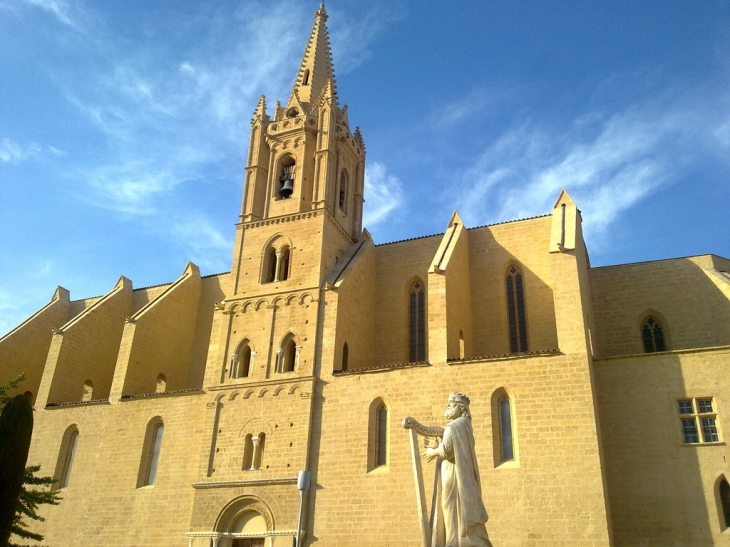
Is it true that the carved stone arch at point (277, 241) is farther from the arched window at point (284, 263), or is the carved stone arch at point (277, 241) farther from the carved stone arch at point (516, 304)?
the carved stone arch at point (516, 304)

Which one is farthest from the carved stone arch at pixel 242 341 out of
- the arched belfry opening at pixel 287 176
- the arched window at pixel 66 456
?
the arched window at pixel 66 456

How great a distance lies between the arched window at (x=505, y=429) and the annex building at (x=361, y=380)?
1.7 inches

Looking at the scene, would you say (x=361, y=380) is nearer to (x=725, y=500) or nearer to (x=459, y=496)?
(x=725, y=500)

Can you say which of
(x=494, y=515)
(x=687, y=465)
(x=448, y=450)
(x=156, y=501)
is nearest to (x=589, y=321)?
(x=687, y=465)

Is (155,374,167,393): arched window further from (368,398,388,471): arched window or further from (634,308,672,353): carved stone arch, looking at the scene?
(634,308,672,353): carved stone arch

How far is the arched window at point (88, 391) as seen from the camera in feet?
99.4

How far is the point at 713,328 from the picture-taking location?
77.4ft

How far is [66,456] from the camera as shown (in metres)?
27.1

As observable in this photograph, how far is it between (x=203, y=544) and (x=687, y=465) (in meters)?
14.6

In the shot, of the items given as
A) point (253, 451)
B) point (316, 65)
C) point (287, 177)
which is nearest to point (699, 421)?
point (253, 451)

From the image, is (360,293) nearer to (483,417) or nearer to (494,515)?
(483,417)

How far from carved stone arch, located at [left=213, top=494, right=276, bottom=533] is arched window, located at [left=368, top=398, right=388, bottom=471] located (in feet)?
12.1

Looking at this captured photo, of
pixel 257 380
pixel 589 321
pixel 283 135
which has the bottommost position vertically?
pixel 257 380

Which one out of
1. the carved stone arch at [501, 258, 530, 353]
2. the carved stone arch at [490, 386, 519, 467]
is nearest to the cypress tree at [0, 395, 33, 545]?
the carved stone arch at [490, 386, 519, 467]
